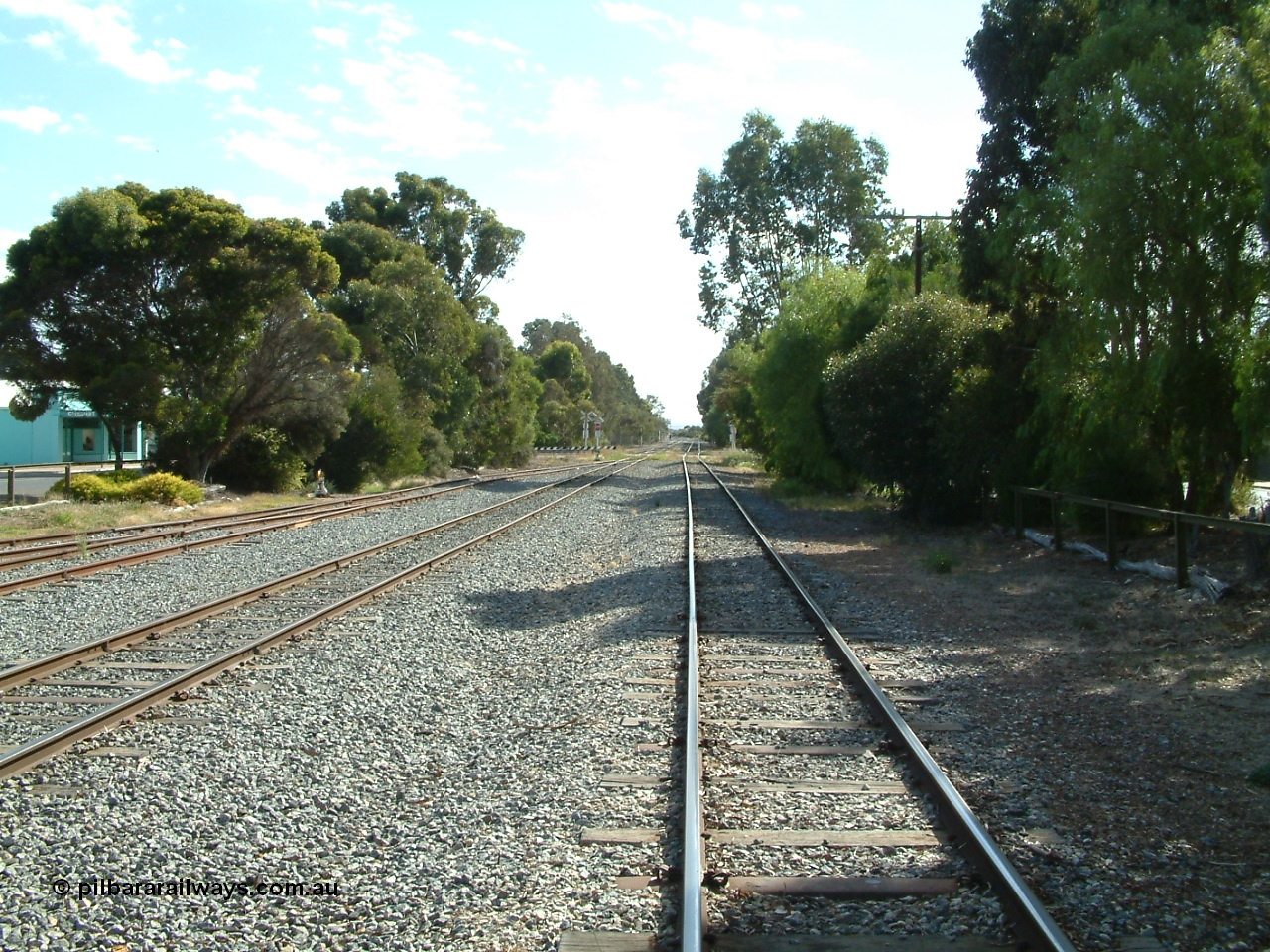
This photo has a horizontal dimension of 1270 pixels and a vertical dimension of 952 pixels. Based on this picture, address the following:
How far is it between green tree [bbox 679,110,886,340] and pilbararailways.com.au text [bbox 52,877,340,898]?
1680 inches

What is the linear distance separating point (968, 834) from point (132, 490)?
85.0ft

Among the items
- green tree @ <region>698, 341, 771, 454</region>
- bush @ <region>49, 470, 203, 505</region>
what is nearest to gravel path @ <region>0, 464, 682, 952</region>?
bush @ <region>49, 470, 203, 505</region>

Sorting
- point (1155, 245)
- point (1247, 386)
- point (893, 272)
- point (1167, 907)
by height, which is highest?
point (893, 272)

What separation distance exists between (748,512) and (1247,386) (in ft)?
49.5

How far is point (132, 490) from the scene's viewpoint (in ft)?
86.2

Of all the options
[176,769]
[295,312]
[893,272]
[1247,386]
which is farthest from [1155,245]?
[295,312]

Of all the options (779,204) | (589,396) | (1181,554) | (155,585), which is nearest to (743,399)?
(779,204)

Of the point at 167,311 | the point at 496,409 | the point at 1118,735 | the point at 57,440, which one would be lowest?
the point at 1118,735

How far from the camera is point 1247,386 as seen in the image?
10945mm

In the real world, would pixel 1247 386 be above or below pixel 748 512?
above

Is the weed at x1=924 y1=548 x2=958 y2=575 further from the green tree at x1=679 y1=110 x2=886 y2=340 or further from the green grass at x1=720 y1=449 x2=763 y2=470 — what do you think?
the green grass at x1=720 y1=449 x2=763 y2=470

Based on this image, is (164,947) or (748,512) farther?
(748,512)

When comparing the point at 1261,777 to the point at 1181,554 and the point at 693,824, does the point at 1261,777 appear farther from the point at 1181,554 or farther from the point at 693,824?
the point at 1181,554

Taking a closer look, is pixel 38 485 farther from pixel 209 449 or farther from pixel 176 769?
pixel 176 769
